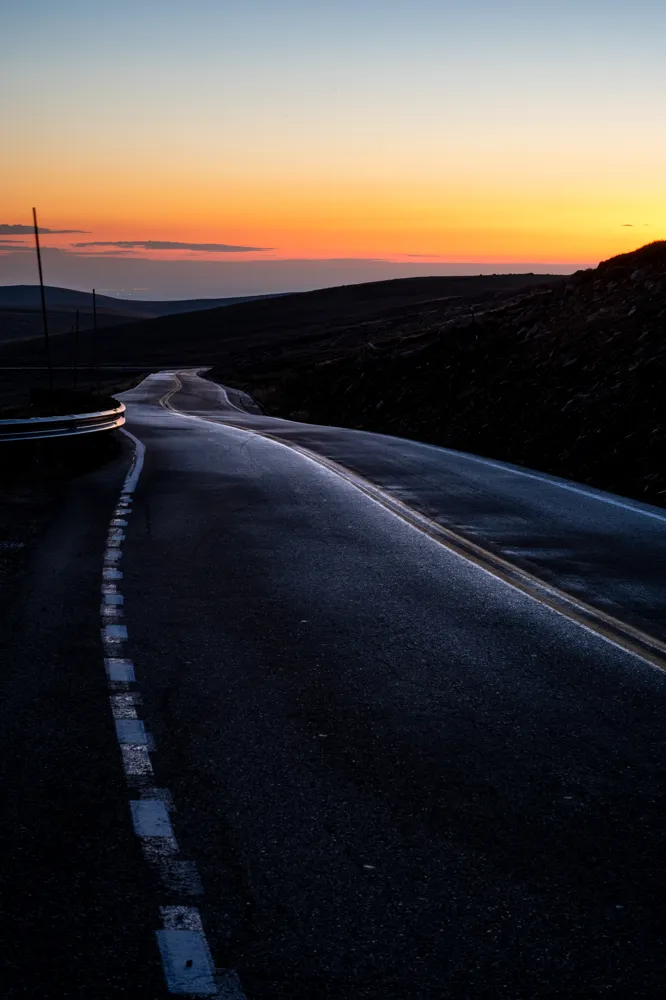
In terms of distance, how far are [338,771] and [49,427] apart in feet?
49.7

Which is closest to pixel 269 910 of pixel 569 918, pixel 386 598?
pixel 569 918

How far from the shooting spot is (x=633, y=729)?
6285 millimetres

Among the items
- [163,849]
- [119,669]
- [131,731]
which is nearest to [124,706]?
[131,731]

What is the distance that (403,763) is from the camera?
5.81 metres

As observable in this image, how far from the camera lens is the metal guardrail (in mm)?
18812

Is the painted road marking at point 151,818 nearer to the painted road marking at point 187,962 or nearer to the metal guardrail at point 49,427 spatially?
the painted road marking at point 187,962

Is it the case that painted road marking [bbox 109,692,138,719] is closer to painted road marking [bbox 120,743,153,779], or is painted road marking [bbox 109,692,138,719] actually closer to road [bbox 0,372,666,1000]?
road [bbox 0,372,666,1000]

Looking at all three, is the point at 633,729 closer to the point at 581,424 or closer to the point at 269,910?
the point at 269,910

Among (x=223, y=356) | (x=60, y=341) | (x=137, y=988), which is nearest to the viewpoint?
(x=137, y=988)

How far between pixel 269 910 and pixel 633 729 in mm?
2807

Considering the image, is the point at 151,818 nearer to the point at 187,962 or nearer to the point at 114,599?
the point at 187,962

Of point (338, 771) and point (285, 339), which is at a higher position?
point (338, 771)

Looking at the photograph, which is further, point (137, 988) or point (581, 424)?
point (581, 424)

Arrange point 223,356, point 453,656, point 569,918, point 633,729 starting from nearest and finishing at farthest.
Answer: point 569,918, point 633,729, point 453,656, point 223,356
